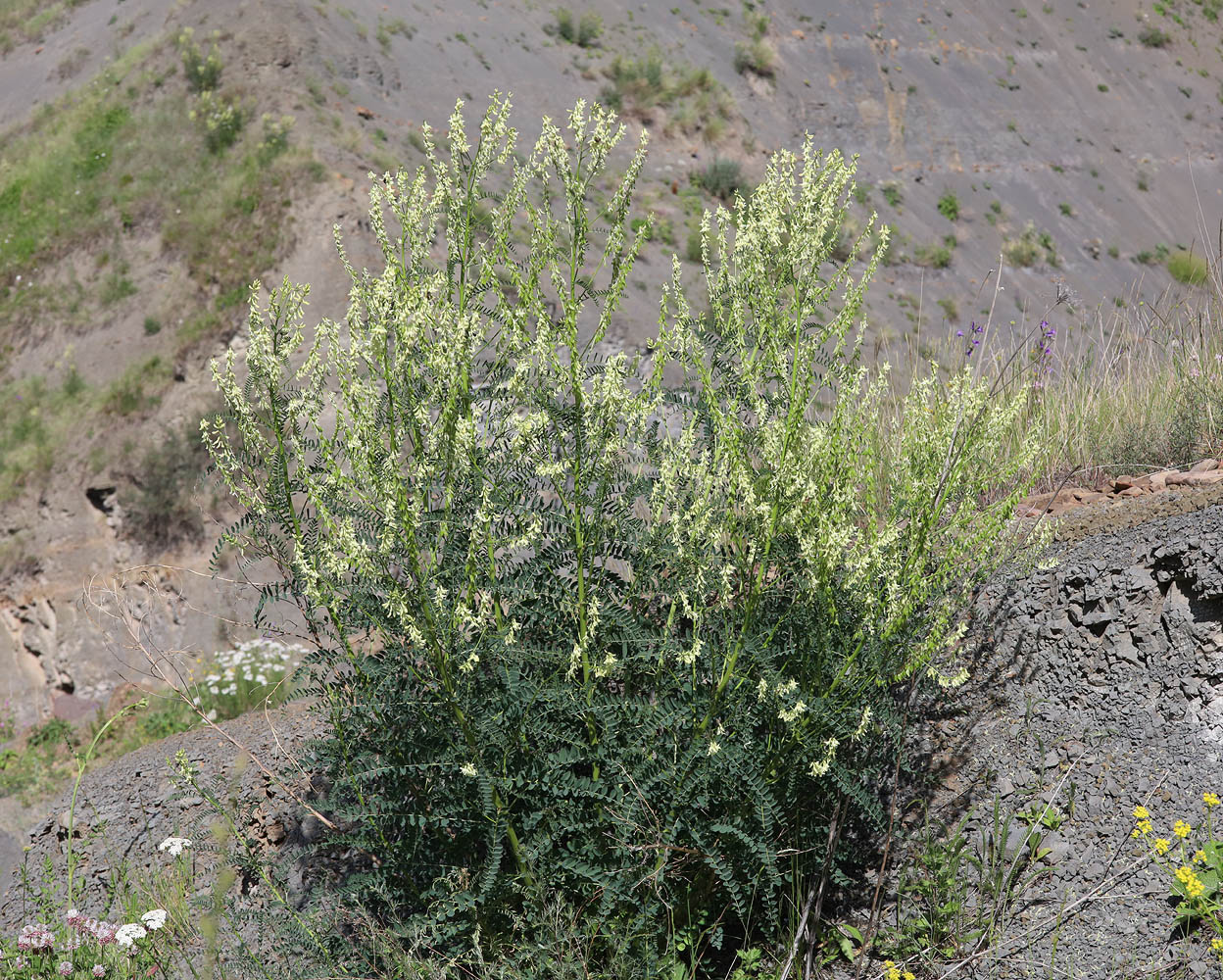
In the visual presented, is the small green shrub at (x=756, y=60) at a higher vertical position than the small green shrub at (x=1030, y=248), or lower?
higher

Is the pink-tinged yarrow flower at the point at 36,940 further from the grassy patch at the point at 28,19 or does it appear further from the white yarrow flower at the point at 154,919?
Answer: the grassy patch at the point at 28,19

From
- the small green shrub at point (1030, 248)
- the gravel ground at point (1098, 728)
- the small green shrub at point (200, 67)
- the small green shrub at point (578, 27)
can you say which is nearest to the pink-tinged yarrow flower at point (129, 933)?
the gravel ground at point (1098, 728)

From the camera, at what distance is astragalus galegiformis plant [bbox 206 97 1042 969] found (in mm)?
2625

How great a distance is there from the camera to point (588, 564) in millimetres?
2803

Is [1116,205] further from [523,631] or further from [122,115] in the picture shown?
[523,631]

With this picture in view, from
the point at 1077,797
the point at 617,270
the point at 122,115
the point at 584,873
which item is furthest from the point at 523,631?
the point at 122,115

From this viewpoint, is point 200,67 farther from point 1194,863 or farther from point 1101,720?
point 1194,863

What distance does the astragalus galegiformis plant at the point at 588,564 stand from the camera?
8.61ft

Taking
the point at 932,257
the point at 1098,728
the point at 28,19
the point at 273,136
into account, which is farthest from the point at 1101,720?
the point at 28,19

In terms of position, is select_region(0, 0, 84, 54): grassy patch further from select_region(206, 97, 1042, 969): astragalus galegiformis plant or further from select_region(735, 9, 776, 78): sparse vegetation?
select_region(206, 97, 1042, 969): astragalus galegiformis plant

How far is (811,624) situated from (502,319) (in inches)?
53.2

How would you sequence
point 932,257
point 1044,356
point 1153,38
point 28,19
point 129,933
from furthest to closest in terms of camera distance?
point 1153,38
point 28,19
point 932,257
point 1044,356
point 129,933

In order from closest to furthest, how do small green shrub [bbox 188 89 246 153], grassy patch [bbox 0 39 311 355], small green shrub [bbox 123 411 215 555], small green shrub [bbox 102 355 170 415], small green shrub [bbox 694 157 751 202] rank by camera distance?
small green shrub [bbox 123 411 215 555], small green shrub [bbox 102 355 170 415], grassy patch [bbox 0 39 311 355], small green shrub [bbox 188 89 246 153], small green shrub [bbox 694 157 751 202]

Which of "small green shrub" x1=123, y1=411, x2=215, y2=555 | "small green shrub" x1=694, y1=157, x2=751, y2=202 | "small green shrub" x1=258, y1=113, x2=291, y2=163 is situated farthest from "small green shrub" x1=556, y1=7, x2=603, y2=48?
"small green shrub" x1=123, y1=411, x2=215, y2=555
